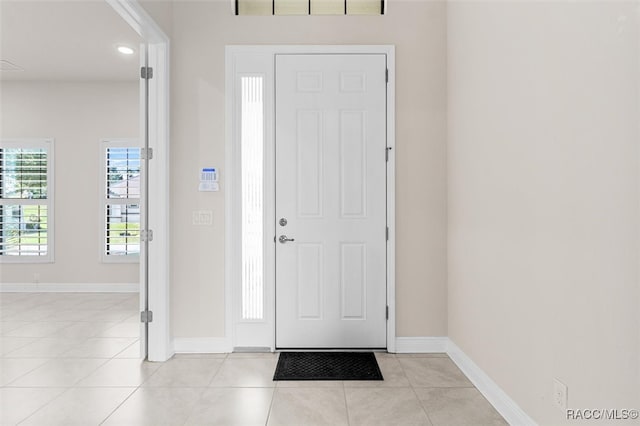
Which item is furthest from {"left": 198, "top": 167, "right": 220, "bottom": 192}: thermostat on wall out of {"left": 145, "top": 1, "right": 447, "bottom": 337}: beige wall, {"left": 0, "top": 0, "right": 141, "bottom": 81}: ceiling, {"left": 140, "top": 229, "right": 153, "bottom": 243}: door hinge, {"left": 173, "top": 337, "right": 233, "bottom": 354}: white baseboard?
{"left": 0, "top": 0, "right": 141, "bottom": 81}: ceiling

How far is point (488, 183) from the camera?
2387 millimetres

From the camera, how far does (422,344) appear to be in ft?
10.3

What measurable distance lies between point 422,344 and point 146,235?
239 centimetres

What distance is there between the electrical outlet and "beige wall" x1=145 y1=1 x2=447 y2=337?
141 cm

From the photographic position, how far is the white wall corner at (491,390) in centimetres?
203

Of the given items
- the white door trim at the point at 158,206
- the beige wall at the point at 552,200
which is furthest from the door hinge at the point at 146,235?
the beige wall at the point at 552,200

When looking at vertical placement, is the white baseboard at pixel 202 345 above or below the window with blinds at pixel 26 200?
below

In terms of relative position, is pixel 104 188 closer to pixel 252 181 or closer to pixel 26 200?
pixel 26 200

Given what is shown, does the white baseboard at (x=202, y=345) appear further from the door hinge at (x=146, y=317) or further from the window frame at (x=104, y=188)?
the window frame at (x=104, y=188)

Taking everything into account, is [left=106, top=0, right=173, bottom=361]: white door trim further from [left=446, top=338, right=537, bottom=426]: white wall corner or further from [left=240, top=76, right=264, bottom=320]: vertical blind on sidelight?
[left=446, top=338, right=537, bottom=426]: white wall corner

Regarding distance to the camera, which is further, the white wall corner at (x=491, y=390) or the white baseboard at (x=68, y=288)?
the white baseboard at (x=68, y=288)

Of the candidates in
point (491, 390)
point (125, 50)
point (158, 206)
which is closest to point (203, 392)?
point (158, 206)

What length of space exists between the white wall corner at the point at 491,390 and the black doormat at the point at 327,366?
2.03 feet

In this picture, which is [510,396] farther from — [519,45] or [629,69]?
[519,45]
